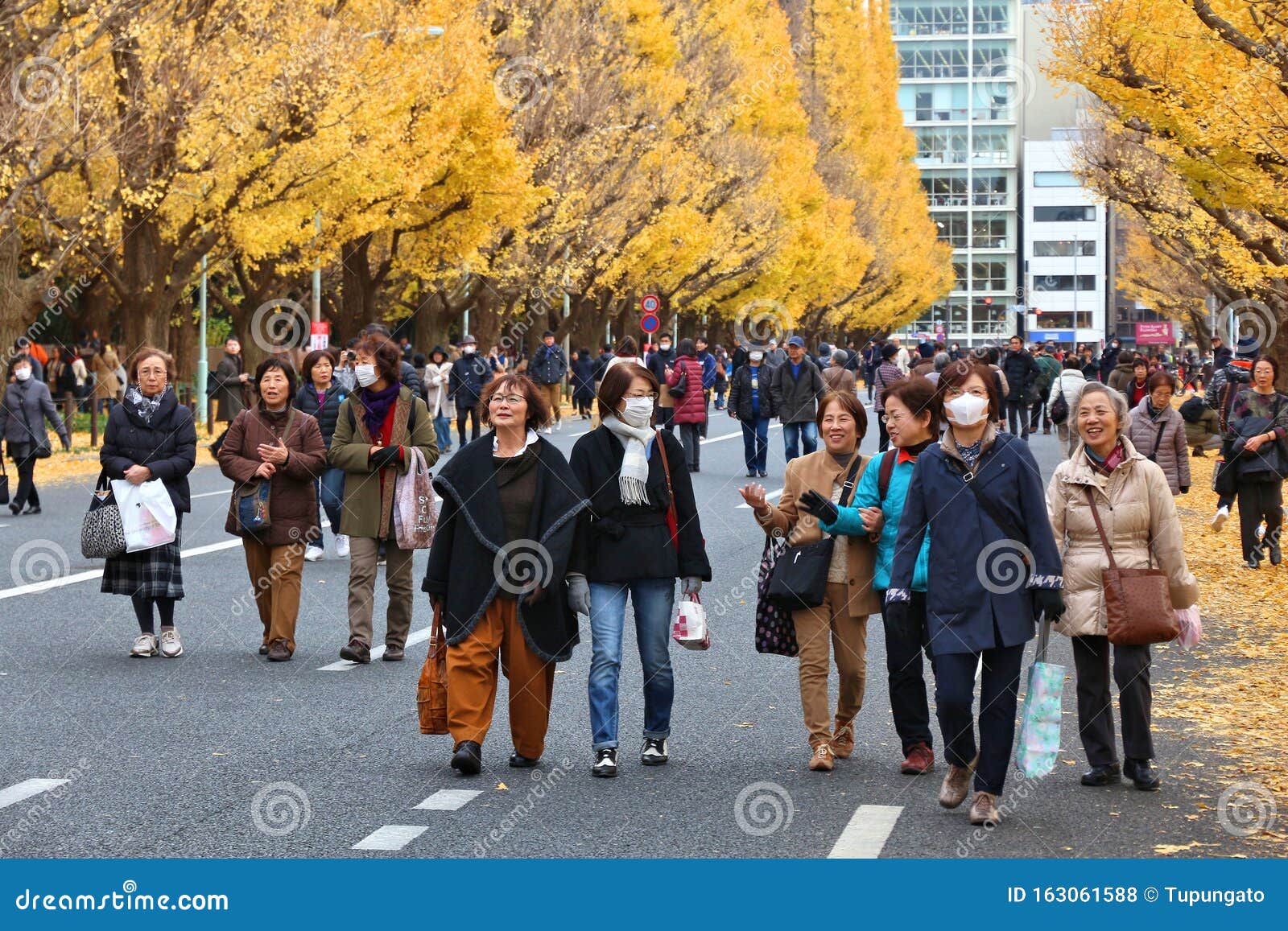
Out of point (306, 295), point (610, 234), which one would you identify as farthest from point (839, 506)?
point (610, 234)

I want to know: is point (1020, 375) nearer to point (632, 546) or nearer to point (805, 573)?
point (805, 573)

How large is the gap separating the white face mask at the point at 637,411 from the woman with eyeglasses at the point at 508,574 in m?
0.30

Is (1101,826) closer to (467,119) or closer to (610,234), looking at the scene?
(467,119)

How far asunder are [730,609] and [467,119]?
26311 mm

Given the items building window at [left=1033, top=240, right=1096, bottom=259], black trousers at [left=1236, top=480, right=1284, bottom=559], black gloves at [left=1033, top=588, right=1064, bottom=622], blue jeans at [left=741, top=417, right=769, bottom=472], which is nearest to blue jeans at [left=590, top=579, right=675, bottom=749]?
black gloves at [left=1033, top=588, right=1064, bottom=622]

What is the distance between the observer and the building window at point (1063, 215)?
132375 millimetres

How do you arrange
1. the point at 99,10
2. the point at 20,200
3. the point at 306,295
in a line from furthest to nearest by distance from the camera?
the point at 306,295, the point at 20,200, the point at 99,10

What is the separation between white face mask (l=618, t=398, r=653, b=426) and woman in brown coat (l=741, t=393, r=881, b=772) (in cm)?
48

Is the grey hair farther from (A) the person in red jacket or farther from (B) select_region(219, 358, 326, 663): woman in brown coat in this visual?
(A) the person in red jacket

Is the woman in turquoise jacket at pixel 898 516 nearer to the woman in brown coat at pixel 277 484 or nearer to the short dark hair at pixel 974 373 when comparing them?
the short dark hair at pixel 974 373

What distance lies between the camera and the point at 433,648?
24.0 feet

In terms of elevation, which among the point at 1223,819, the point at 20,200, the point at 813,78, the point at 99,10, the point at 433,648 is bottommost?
the point at 1223,819

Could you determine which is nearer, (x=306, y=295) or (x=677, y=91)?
(x=306, y=295)

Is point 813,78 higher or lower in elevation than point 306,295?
higher
